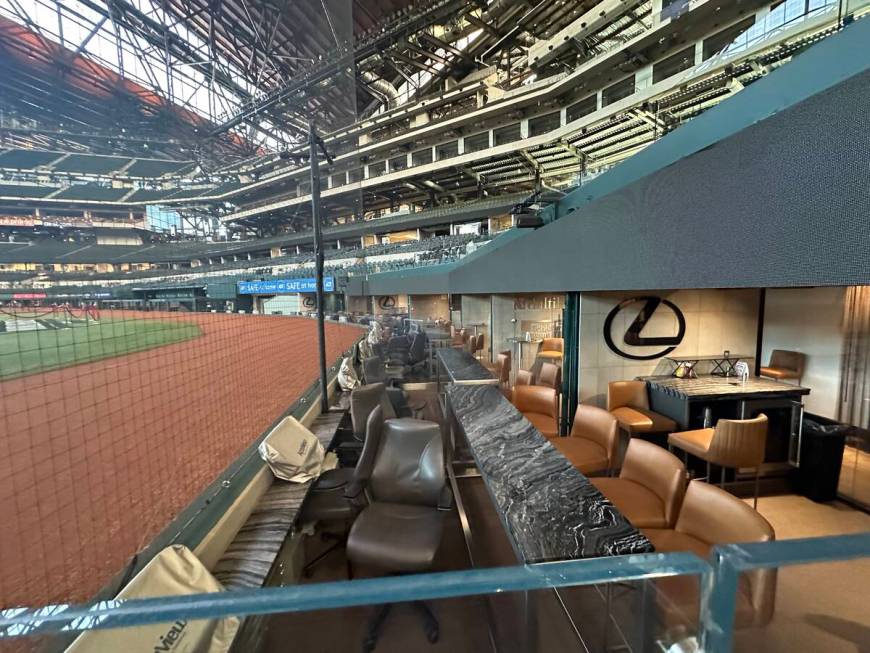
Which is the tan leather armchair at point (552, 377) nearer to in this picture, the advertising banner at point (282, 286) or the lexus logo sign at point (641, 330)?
the lexus logo sign at point (641, 330)

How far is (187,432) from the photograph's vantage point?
11.6 feet

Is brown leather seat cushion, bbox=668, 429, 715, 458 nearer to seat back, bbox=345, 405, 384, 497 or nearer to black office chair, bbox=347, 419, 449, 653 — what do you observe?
black office chair, bbox=347, 419, 449, 653

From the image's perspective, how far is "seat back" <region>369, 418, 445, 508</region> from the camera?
2.01m

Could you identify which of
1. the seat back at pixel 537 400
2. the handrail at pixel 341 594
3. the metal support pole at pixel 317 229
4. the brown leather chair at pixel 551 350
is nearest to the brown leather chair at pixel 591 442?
the seat back at pixel 537 400

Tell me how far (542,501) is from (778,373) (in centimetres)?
400

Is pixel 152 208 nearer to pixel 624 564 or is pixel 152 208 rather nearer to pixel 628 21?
pixel 624 564

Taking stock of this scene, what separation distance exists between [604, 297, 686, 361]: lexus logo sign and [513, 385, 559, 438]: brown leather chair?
4.42 ft

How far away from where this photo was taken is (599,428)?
7.86ft

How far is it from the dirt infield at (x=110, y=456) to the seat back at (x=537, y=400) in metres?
2.60

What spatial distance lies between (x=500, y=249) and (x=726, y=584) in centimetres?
534

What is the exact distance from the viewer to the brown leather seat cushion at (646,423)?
3.10 metres

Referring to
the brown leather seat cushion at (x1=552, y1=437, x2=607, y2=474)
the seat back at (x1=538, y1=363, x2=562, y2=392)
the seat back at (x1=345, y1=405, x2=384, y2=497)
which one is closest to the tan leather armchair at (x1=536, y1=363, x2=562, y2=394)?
the seat back at (x1=538, y1=363, x2=562, y2=392)

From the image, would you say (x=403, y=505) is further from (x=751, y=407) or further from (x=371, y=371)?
(x=751, y=407)

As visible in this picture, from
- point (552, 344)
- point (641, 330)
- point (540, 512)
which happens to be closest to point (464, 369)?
point (641, 330)
